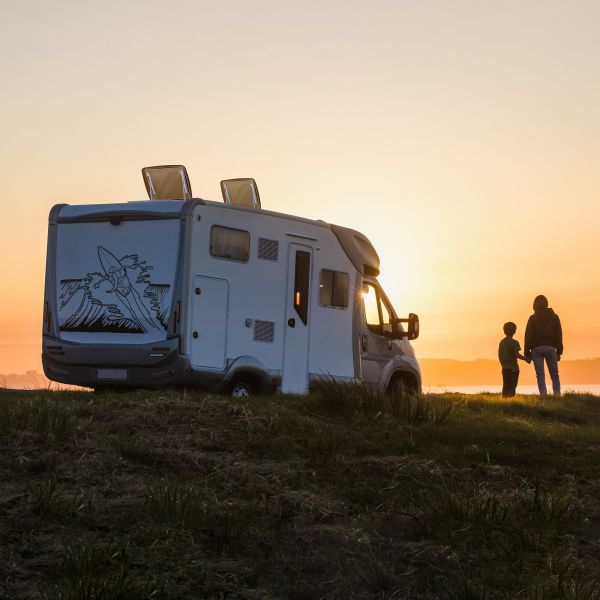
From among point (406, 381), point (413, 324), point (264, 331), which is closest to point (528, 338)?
point (406, 381)

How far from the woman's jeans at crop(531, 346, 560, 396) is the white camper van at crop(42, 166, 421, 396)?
17.1 feet

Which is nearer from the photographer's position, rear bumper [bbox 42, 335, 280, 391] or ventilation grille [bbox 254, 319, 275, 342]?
rear bumper [bbox 42, 335, 280, 391]

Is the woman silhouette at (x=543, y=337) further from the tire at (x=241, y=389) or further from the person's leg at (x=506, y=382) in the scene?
the tire at (x=241, y=389)

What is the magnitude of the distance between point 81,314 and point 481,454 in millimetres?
6326

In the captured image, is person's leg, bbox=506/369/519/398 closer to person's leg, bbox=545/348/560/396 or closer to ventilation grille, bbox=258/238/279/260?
person's leg, bbox=545/348/560/396

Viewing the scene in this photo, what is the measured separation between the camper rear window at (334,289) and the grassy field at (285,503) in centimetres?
439

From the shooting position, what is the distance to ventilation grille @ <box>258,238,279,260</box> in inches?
568

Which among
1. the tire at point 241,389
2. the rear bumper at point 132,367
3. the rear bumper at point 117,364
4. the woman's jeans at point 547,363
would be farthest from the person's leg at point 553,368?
the rear bumper at point 117,364

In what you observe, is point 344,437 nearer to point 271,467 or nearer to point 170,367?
point 271,467

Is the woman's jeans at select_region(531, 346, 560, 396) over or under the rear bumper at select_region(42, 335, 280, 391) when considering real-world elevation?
over

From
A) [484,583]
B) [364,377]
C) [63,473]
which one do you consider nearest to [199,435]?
[63,473]

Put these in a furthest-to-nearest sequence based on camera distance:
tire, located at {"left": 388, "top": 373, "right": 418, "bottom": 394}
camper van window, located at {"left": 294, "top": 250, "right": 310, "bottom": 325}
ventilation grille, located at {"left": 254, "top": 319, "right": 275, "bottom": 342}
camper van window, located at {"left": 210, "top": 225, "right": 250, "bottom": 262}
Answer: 1. tire, located at {"left": 388, "top": 373, "right": 418, "bottom": 394}
2. camper van window, located at {"left": 294, "top": 250, "right": 310, "bottom": 325}
3. ventilation grille, located at {"left": 254, "top": 319, "right": 275, "bottom": 342}
4. camper van window, located at {"left": 210, "top": 225, "right": 250, "bottom": 262}

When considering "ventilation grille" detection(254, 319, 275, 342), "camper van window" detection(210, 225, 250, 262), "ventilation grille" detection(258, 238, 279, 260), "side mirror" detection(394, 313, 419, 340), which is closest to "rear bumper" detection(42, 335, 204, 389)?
"ventilation grille" detection(254, 319, 275, 342)

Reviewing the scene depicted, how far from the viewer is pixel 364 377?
1628 cm
